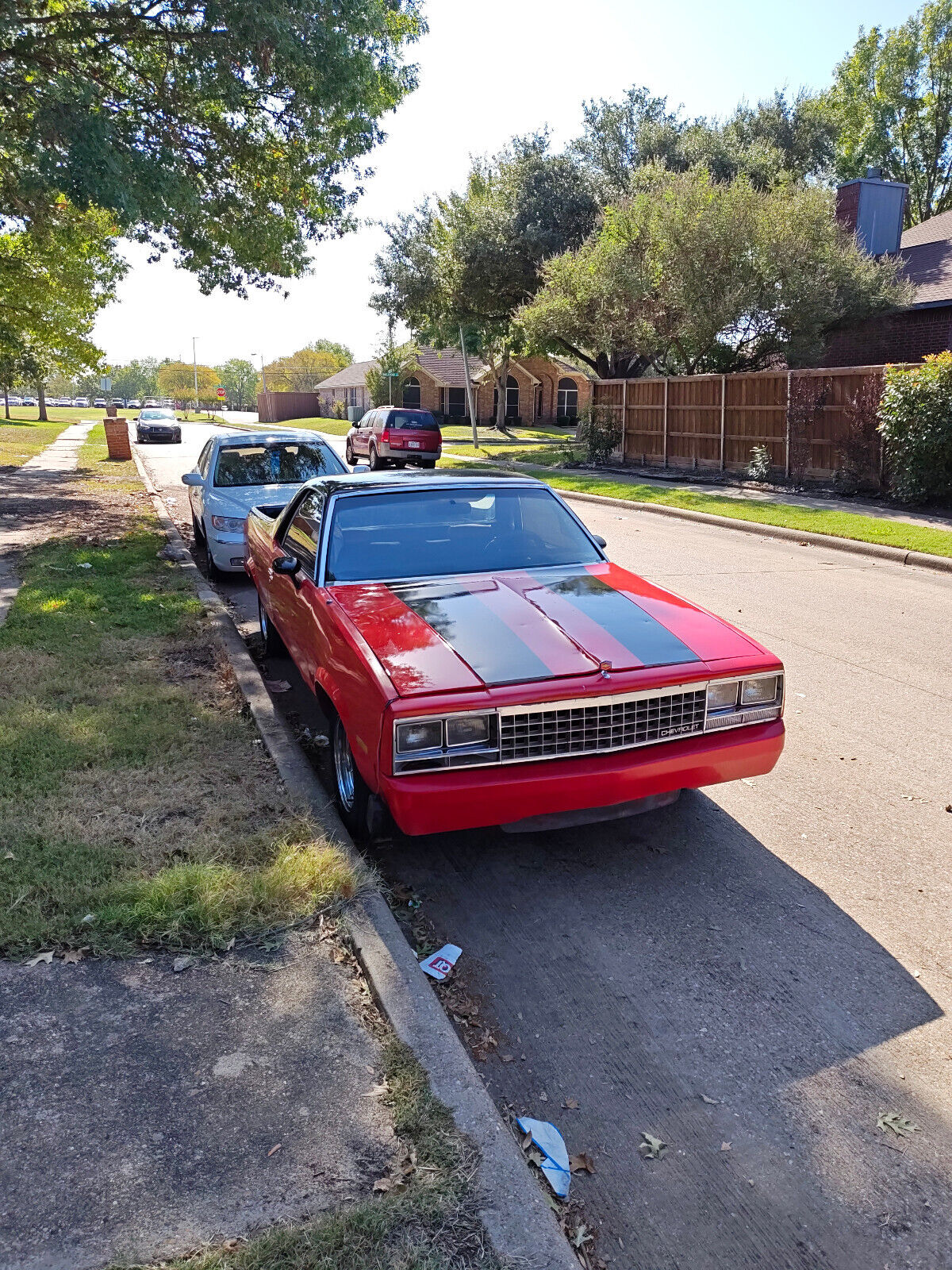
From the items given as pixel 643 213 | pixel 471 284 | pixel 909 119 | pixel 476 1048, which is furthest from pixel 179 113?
pixel 909 119

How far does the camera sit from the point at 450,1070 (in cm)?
284

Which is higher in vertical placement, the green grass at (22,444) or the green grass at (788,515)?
the green grass at (22,444)

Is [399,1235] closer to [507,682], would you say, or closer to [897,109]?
[507,682]

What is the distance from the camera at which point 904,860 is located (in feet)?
14.1

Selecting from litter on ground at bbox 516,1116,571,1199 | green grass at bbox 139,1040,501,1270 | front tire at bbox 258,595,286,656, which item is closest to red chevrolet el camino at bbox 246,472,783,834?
litter on ground at bbox 516,1116,571,1199

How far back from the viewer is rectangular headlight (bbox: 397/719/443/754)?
3684mm

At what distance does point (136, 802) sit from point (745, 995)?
109 inches

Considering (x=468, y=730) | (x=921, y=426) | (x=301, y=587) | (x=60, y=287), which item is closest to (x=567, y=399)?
(x=60, y=287)

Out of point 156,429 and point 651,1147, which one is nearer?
point 651,1147

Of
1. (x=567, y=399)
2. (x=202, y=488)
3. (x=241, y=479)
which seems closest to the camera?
(x=241, y=479)

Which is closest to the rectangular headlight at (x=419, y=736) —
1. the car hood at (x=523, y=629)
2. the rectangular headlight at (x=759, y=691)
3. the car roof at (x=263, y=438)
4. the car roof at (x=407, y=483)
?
the car hood at (x=523, y=629)

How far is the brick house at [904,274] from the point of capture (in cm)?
2209

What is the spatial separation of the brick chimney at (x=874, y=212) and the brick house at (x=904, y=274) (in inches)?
0.8

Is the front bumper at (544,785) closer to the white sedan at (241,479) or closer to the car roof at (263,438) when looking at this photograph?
the white sedan at (241,479)
